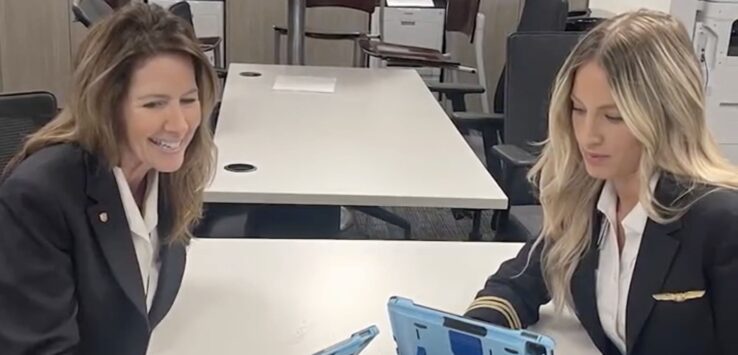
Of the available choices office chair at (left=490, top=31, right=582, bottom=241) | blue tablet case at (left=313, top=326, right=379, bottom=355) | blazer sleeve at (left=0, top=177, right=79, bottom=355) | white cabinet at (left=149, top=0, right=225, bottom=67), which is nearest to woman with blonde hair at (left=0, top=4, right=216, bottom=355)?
blazer sleeve at (left=0, top=177, right=79, bottom=355)

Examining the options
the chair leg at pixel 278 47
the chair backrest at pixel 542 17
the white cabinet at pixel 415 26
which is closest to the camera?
the chair backrest at pixel 542 17

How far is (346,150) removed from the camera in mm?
2574

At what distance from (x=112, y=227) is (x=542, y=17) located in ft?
9.31

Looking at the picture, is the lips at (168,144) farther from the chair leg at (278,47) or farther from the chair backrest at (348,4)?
the chair leg at (278,47)

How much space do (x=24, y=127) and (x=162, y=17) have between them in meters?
0.52

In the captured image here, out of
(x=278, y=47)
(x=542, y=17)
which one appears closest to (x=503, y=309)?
(x=542, y=17)

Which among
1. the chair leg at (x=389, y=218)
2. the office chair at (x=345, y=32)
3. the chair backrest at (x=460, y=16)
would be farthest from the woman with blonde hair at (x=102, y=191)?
the chair backrest at (x=460, y=16)

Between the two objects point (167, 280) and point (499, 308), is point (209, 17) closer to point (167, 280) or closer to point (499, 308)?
point (167, 280)

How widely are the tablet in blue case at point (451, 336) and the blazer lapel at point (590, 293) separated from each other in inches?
11.8

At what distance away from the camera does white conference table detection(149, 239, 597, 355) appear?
4.67ft

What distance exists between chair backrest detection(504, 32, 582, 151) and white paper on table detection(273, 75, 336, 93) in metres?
0.79

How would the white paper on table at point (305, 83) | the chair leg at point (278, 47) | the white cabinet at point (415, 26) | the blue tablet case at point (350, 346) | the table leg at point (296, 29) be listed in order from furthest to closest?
the white cabinet at point (415, 26) < the chair leg at point (278, 47) < the table leg at point (296, 29) < the white paper on table at point (305, 83) < the blue tablet case at point (350, 346)

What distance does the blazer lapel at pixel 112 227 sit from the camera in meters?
1.28

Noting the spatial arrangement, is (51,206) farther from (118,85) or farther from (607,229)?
(607,229)
